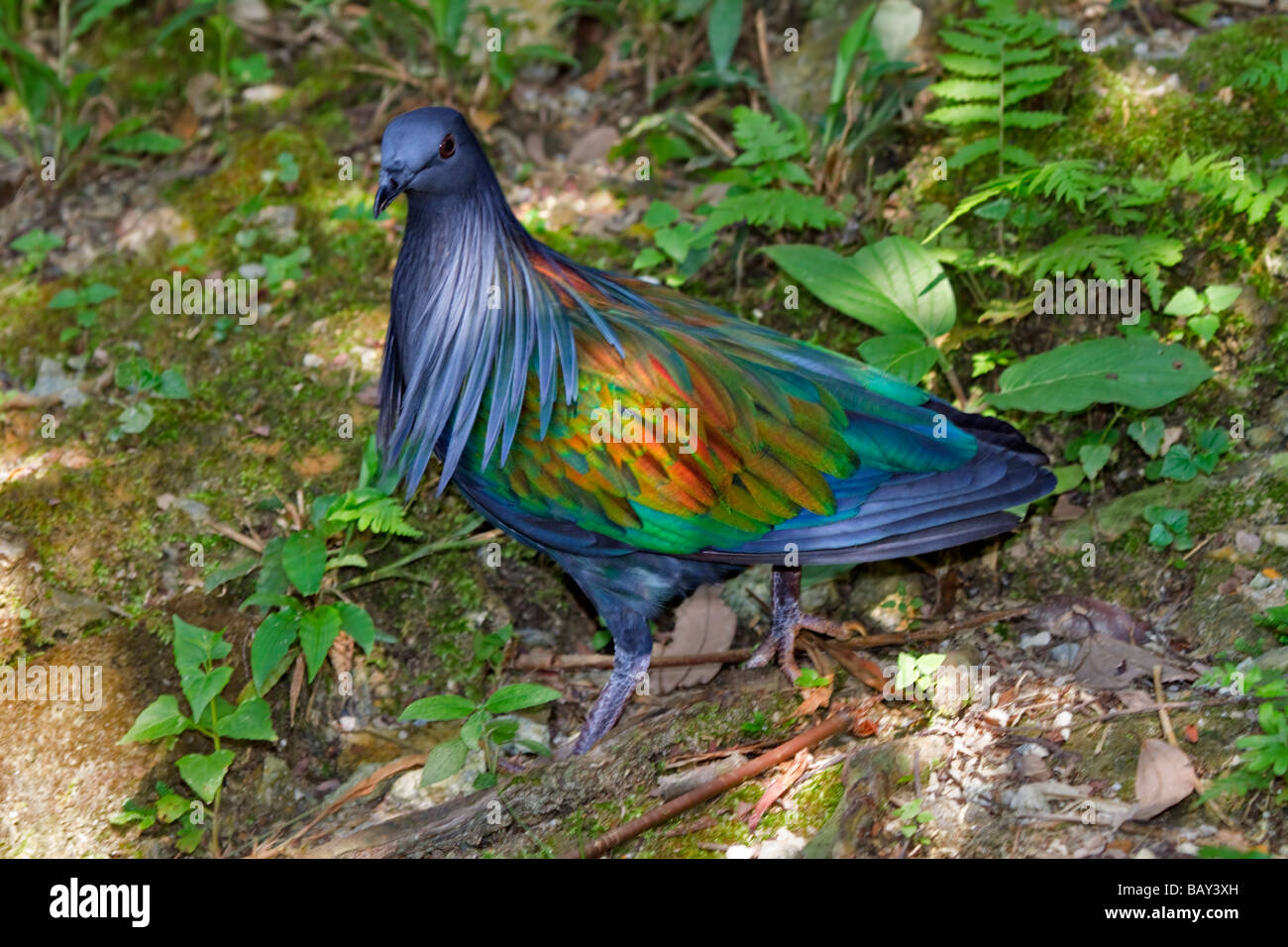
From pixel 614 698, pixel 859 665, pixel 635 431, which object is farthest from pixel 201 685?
pixel 859 665

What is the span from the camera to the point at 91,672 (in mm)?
5027

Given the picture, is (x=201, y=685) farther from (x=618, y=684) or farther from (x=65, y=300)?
(x=65, y=300)

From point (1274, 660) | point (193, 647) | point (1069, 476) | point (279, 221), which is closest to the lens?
point (1274, 660)

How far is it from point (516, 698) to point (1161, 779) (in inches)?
89.6

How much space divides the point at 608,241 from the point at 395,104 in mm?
1785

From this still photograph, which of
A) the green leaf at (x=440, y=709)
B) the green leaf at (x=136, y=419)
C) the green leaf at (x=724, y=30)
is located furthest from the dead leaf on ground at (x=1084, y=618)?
the green leaf at (x=136, y=419)

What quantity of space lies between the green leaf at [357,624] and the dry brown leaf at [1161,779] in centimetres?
298

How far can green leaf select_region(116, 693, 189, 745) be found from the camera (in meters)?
4.68

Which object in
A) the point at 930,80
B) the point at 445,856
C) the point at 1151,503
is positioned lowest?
the point at 445,856

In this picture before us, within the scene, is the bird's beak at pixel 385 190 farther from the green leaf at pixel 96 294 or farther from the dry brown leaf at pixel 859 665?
the green leaf at pixel 96 294

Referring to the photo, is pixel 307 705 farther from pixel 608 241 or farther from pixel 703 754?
pixel 608 241

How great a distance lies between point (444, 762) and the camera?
180 inches
